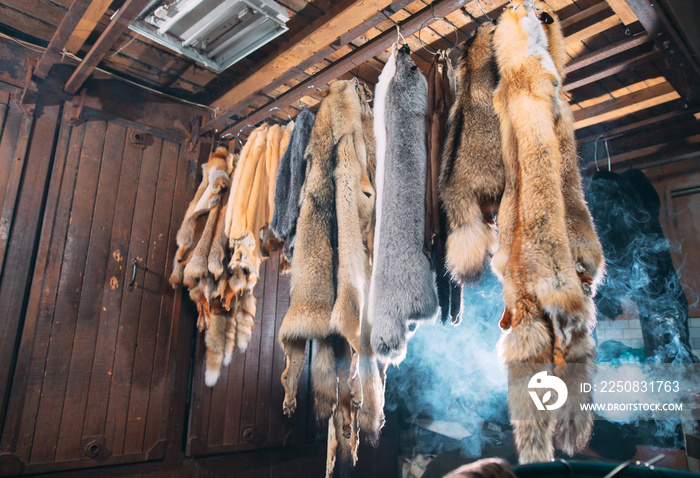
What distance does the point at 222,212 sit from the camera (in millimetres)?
3066

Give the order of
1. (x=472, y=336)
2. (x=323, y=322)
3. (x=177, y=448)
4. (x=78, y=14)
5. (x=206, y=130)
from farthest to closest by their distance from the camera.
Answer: (x=472, y=336) < (x=206, y=130) < (x=177, y=448) < (x=78, y=14) < (x=323, y=322)

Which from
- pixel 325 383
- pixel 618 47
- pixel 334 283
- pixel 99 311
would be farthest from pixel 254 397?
pixel 618 47

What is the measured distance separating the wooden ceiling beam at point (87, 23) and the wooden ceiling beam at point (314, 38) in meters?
0.93

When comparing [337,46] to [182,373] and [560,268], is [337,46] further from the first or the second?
[182,373]

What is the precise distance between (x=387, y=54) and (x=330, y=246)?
5.19ft

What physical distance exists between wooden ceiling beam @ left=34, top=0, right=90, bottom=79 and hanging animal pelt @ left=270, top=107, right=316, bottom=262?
124 cm

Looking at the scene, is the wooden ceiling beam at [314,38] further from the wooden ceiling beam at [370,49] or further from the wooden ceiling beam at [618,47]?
the wooden ceiling beam at [618,47]

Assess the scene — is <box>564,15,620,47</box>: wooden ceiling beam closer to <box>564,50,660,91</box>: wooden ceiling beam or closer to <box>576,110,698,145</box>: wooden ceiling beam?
<box>564,50,660,91</box>: wooden ceiling beam

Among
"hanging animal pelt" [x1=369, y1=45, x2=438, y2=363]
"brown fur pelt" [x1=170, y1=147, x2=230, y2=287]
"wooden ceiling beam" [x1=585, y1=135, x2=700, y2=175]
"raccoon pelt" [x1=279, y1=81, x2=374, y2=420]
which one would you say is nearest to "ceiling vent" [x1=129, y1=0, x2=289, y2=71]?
"raccoon pelt" [x1=279, y1=81, x2=374, y2=420]

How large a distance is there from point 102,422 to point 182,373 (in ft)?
1.93

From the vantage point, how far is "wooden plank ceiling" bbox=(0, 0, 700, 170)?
219cm

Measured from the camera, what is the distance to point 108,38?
7.70ft

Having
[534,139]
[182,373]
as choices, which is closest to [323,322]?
[534,139]

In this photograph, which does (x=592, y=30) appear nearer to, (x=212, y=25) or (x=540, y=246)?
(x=540, y=246)
